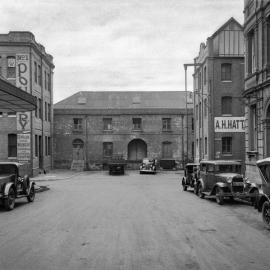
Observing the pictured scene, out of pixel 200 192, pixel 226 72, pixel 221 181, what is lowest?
pixel 200 192

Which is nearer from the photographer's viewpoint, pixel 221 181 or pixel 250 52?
pixel 221 181

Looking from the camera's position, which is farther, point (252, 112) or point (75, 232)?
point (252, 112)

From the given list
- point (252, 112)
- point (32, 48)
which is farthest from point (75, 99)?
point (252, 112)

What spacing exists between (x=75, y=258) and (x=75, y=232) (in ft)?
9.02

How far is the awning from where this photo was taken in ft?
55.1

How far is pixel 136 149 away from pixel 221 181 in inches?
1408

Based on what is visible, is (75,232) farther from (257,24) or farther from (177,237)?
(257,24)

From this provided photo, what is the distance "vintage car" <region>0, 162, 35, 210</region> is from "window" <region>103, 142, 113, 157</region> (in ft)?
111

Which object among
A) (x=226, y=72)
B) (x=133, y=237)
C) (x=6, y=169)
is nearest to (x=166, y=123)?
(x=226, y=72)

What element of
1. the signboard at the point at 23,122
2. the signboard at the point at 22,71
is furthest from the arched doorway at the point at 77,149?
the signboard at the point at 22,71

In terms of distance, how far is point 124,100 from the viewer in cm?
5709

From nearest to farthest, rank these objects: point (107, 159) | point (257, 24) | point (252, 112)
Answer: point (257, 24), point (252, 112), point (107, 159)

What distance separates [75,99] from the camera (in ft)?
185

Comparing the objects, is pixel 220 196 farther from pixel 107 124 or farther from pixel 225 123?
pixel 107 124
